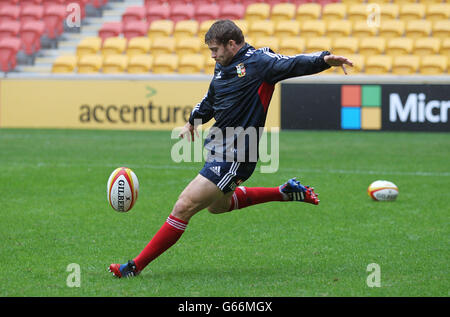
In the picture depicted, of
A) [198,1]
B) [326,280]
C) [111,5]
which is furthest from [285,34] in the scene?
[326,280]

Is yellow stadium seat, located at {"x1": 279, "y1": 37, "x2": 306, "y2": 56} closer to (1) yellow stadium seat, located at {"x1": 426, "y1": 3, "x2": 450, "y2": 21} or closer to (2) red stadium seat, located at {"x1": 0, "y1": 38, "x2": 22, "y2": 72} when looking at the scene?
(1) yellow stadium seat, located at {"x1": 426, "y1": 3, "x2": 450, "y2": 21}

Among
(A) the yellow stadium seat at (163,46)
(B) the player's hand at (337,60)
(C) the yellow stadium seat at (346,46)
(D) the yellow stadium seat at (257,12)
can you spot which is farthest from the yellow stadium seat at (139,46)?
(B) the player's hand at (337,60)

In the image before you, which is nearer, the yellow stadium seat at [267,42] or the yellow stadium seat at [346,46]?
the yellow stadium seat at [346,46]

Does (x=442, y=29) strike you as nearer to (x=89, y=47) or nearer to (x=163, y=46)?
(x=163, y=46)

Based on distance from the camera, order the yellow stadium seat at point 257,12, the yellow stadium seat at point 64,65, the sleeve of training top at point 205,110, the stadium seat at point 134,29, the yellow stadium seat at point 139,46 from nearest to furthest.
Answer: the sleeve of training top at point 205,110 → the yellow stadium seat at point 64,65 → the yellow stadium seat at point 139,46 → the yellow stadium seat at point 257,12 → the stadium seat at point 134,29

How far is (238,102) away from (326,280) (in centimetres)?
151

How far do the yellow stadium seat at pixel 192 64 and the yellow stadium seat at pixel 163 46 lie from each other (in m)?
1.03

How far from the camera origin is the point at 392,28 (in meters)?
19.8

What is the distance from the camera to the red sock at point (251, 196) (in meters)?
6.69

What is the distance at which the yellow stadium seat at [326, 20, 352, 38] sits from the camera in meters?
20.1

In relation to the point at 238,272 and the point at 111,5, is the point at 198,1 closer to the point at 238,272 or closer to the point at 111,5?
the point at 111,5

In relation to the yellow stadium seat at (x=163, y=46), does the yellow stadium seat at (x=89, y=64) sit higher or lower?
lower

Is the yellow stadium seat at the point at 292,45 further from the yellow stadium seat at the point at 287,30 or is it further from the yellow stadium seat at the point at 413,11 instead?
the yellow stadium seat at the point at 413,11

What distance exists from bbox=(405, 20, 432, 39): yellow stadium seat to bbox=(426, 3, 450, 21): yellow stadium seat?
1.24ft
